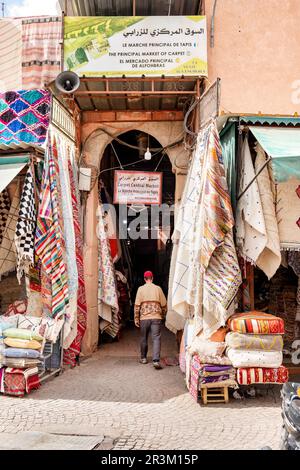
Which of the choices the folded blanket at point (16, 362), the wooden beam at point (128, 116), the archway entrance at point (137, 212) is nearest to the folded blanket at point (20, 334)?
the folded blanket at point (16, 362)

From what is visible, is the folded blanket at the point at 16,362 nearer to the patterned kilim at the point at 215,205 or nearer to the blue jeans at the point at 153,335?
the blue jeans at the point at 153,335

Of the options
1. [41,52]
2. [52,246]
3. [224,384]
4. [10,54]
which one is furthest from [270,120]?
[10,54]

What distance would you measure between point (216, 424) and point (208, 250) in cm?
203

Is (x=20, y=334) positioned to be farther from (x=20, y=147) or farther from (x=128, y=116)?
(x=128, y=116)

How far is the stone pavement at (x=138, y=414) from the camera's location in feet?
15.0

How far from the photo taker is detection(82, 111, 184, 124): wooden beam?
351 inches

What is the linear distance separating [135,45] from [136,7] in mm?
803

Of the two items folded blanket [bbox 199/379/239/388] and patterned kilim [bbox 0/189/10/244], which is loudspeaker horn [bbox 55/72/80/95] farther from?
folded blanket [bbox 199/379/239/388]

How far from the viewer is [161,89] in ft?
27.3

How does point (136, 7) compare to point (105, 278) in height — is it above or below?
above

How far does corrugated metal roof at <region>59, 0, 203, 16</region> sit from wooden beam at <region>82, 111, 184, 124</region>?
171 centimetres

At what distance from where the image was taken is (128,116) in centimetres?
897

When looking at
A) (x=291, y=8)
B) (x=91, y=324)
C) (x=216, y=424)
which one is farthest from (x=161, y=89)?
(x=216, y=424)

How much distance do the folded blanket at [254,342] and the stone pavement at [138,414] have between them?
0.70 meters
